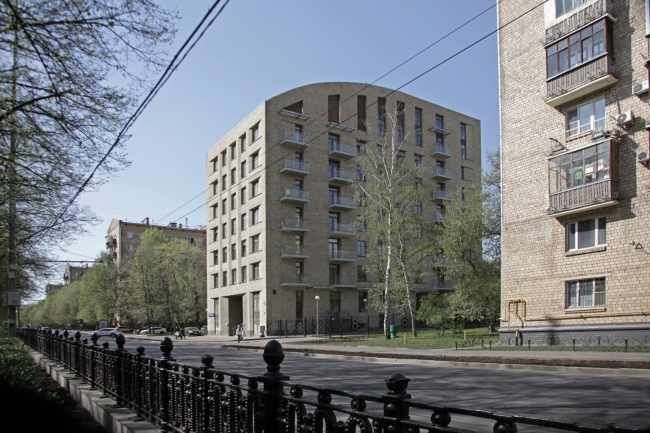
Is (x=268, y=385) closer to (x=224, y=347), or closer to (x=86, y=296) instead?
(x=224, y=347)

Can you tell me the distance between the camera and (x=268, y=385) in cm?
352

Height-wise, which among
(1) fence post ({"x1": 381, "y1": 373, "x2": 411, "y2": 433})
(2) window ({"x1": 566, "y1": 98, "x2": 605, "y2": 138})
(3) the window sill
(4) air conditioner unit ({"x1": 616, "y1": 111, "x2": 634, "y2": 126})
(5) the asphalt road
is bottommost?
(5) the asphalt road

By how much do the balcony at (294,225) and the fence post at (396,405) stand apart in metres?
43.0

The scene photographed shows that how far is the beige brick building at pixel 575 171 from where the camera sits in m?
19.5

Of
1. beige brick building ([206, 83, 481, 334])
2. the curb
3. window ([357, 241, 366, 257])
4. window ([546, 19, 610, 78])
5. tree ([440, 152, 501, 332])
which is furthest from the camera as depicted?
window ([357, 241, 366, 257])

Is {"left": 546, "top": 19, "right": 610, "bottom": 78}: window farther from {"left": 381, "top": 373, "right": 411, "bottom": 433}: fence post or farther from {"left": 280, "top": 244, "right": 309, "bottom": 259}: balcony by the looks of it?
{"left": 280, "top": 244, "right": 309, "bottom": 259}: balcony

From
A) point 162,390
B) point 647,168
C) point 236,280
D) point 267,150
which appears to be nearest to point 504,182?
point 647,168

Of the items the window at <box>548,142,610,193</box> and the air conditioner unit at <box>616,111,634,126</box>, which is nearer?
the air conditioner unit at <box>616,111,634,126</box>

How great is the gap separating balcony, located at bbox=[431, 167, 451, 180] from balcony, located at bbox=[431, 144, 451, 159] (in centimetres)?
141

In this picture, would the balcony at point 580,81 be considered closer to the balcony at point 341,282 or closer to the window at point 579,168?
the window at point 579,168

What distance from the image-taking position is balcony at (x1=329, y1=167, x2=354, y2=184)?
161 ft

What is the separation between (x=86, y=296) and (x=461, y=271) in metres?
73.3

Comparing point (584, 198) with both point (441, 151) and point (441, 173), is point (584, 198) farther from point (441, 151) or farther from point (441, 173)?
point (441, 151)

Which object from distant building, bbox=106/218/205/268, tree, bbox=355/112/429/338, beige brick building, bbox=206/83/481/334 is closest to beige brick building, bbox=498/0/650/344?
tree, bbox=355/112/429/338
